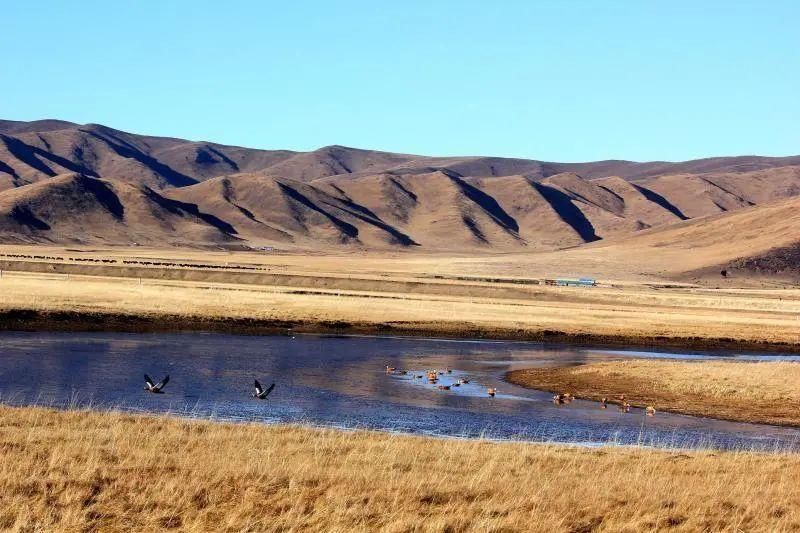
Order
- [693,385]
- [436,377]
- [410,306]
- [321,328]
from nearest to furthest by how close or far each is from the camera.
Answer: [693,385], [436,377], [321,328], [410,306]

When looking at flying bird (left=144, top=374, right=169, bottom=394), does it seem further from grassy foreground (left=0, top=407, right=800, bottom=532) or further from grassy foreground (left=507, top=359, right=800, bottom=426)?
grassy foreground (left=507, top=359, right=800, bottom=426)

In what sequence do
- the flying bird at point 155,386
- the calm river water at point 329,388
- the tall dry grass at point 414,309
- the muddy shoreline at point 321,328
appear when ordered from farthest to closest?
the tall dry grass at point 414,309, the muddy shoreline at point 321,328, the flying bird at point 155,386, the calm river water at point 329,388

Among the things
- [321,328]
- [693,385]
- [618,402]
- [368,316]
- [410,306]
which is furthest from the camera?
[410,306]

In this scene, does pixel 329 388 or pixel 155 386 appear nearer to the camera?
pixel 155 386

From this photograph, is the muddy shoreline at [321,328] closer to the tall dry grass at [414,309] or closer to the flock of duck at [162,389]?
the tall dry grass at [414,309]

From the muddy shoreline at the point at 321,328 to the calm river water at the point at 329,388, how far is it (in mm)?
2932

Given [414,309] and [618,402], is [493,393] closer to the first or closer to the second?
[618,402]

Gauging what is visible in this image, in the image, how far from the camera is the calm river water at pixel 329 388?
98.2 feet

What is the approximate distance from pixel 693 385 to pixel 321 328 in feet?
85.3

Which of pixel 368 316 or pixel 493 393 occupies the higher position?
pixel 493 393

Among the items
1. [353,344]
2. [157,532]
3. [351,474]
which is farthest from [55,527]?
[353,344]

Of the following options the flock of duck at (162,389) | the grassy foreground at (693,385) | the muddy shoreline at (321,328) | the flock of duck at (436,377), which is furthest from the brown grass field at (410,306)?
the flock of duck at (162,389)

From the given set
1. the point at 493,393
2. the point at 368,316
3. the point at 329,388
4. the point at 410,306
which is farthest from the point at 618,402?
the point at 410,306

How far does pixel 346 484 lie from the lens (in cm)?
1595
